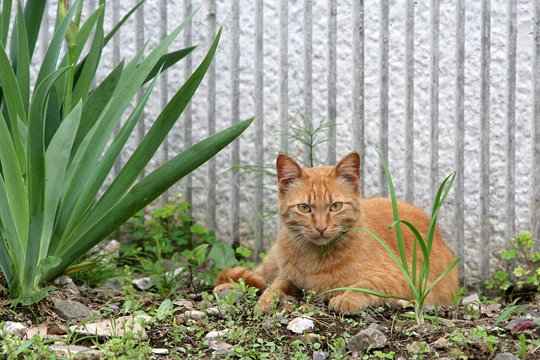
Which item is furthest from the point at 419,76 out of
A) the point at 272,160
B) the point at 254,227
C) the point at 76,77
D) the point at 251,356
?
the point at 251,356

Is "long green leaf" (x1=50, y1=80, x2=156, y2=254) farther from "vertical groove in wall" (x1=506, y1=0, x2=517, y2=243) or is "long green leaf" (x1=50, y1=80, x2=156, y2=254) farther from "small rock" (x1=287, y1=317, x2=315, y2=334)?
"vertical groove in wall" (x1=506, y1=0, x2=517, y2=243)

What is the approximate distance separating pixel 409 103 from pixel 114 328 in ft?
8.30

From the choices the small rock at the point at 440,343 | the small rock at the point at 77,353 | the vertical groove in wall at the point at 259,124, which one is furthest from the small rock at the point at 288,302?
the vertical groove in wall at the point at 259,124

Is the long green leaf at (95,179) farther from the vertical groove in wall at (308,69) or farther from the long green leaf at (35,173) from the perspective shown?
the vertical groove in wall at (308,69)

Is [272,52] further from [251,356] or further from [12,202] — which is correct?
[251,356]

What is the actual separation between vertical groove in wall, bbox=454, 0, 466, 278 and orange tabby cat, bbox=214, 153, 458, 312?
2.70 feet

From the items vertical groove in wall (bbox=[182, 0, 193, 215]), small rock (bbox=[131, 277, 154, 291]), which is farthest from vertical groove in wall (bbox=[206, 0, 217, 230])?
small rock (bbox=[131, 277, 154, 291])

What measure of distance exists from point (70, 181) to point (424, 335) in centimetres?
168

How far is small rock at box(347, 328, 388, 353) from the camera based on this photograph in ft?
10.7

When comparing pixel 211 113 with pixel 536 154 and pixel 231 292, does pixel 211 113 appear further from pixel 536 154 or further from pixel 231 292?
pixel 536 154

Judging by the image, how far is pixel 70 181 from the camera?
12.5ft

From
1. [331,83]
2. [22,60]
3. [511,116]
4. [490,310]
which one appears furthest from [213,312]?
[511,116]

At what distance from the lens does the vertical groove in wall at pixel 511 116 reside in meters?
4.88

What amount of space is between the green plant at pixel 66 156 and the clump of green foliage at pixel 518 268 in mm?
1990
